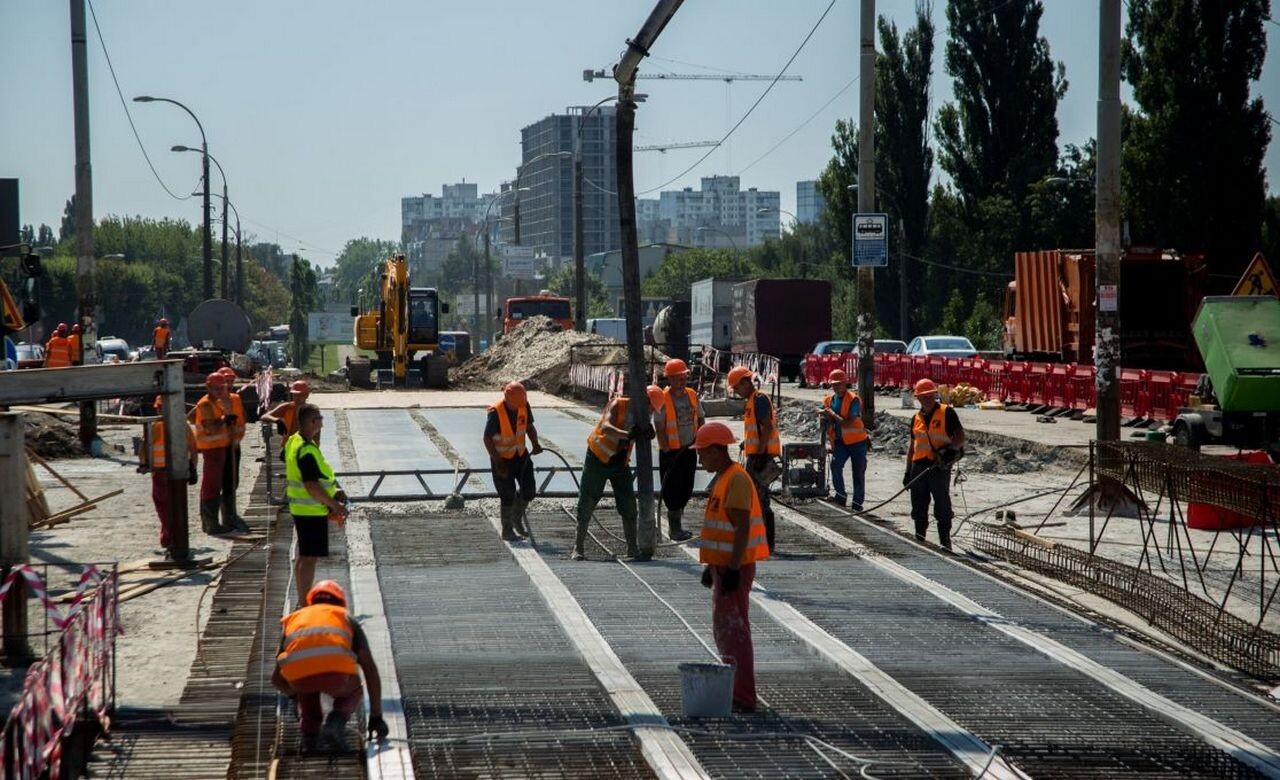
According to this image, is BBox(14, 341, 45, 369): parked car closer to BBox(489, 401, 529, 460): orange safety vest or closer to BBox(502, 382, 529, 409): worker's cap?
BBox(489, 401, 529, 460): orange safety vest

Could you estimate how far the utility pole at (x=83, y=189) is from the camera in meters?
22.9

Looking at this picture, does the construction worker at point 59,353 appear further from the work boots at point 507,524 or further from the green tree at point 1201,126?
the green tree at point 1201,126

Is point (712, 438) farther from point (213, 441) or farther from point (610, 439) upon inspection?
point (213, 441)

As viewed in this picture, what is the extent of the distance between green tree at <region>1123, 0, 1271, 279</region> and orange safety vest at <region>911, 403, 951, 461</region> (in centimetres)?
3082

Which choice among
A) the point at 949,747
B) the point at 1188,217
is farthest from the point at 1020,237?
the point at 949,747

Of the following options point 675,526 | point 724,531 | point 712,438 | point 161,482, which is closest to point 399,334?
point 161,482

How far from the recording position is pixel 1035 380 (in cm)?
3356

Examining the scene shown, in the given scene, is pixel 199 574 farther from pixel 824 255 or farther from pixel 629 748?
pixel 824 255

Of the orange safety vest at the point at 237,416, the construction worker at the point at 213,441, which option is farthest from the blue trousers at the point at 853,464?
the construction worker at the point at 213,441

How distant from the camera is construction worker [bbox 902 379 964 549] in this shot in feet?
50.1

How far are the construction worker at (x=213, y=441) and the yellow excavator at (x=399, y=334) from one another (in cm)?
2699

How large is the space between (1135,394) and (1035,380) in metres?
5.01

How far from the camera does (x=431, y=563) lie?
572 inches

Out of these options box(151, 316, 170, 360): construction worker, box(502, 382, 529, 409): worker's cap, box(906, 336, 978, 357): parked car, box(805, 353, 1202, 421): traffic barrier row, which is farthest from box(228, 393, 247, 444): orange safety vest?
box(906, 336, 978, 357): parked car
